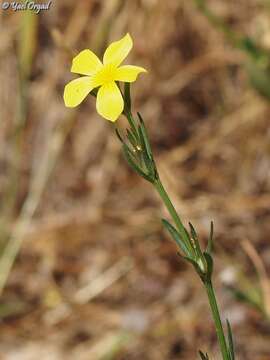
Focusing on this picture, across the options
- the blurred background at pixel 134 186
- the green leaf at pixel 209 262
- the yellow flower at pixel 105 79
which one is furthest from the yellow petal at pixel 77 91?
the blurred background at pixel 134 186

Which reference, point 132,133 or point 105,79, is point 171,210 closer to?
point 132,133

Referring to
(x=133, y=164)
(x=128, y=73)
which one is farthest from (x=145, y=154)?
(x=128, y=73)

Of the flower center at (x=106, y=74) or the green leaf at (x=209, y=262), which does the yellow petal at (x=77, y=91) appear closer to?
the flower center at (x=106, y=74)

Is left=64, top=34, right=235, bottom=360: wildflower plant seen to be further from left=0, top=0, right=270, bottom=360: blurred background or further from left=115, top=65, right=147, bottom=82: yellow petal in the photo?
left=0, top=0, right=270, bottom=360: blurred background

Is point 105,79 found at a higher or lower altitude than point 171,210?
A: higher

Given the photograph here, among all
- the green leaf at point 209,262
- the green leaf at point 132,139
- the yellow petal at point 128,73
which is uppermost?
the yellow petal at point 128,73

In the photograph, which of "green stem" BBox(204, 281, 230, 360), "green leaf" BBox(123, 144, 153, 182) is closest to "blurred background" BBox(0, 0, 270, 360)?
"green stem" BBox(204, 281, 230, 360)

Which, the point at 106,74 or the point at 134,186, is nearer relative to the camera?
the point at 106,74

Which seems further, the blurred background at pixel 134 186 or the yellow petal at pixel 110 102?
the blurred background at pixel 134 186
